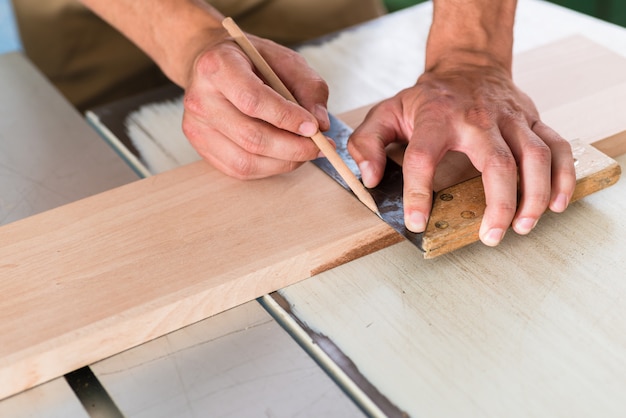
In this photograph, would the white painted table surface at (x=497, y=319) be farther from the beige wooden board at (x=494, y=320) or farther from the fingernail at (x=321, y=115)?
Answer: the fingernail at (x=321, y=115)

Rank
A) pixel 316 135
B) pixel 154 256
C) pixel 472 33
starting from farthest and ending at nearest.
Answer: pixel 472 33
pixel 316 135
pixel 154 256

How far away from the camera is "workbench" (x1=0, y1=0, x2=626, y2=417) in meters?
0.76

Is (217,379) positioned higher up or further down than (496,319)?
higher up

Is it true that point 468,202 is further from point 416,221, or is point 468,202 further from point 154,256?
point 154,256

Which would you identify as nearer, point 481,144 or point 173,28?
point 481,144

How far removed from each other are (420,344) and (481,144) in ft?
1.03

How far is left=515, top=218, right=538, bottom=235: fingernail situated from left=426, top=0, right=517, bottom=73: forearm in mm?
362

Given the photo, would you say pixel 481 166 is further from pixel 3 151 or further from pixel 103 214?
pixel 3 151

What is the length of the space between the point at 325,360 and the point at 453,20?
0.70m

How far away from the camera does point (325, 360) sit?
818mm

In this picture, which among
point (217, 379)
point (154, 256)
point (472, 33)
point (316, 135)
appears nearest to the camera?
point (217, 379)

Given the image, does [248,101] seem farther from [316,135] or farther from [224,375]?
[224,375]

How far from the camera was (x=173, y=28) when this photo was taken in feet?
4.18

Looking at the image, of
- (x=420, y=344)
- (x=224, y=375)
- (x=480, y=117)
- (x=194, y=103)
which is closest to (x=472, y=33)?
(x=480, y=117)
